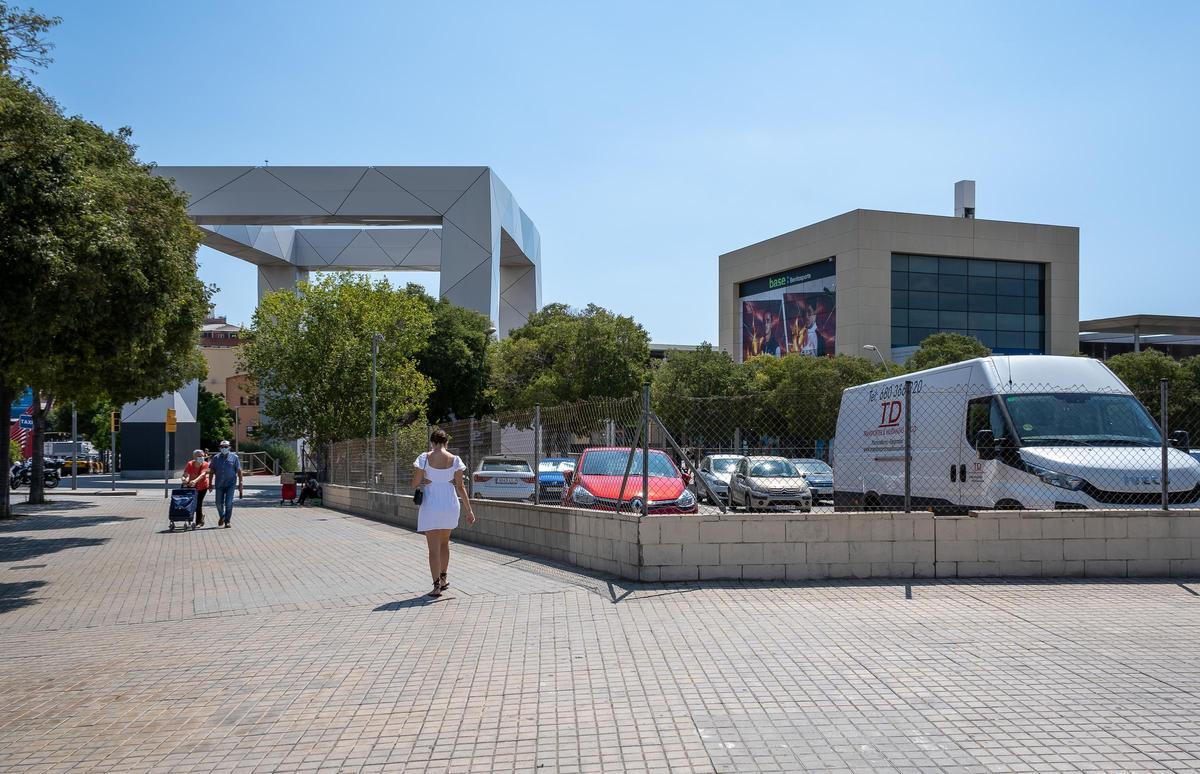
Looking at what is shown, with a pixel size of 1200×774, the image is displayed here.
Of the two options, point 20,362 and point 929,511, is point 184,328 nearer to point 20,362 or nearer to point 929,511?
point 20,362

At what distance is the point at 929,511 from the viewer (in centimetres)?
1103

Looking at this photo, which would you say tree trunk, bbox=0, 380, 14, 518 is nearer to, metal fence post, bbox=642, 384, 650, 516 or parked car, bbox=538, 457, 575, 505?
parked car, bbox=538, 457, 575, 505

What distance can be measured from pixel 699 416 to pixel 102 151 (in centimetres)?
1234

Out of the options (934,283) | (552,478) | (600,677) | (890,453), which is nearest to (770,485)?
(552,478)

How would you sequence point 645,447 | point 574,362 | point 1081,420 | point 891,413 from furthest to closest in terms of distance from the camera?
point 574,362 < point 891,413 < point 1081,420 < point 645,447

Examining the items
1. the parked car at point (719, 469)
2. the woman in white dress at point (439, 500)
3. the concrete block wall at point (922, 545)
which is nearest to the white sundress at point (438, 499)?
the woman in white dress at point (439, 500)

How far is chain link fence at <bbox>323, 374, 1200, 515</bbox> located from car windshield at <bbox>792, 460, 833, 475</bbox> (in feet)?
0.13

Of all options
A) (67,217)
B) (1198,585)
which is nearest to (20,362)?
(67,217)

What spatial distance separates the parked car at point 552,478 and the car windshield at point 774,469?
2.49 m

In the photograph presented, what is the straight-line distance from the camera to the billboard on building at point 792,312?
237 feet

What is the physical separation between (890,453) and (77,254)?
37.5 feet

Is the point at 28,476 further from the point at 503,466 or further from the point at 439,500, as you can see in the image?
the point at 439,500

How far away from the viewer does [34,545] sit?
17.7 metres

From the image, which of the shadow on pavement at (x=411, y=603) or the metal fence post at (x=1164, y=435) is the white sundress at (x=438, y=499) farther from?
the metal fence post at (x=1164, y=435)
